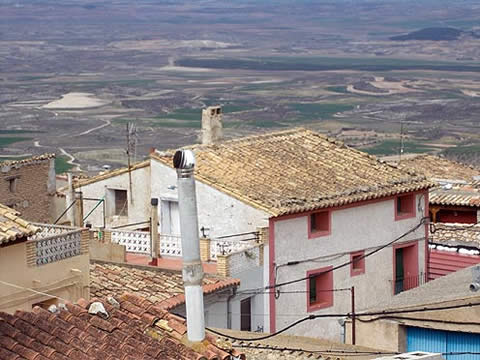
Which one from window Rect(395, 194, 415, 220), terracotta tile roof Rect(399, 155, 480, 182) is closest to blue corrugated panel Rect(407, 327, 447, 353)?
window Rect(395, 194, 415, 220)

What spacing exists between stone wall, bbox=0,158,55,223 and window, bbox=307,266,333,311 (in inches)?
346

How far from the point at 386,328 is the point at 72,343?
723cm

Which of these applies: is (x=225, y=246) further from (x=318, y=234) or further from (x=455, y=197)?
(x=455, y=197)

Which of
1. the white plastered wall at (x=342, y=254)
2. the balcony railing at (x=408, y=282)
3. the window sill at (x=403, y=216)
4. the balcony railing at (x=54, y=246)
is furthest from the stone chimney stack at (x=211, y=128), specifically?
the balcony railing at (x=54, y=246)

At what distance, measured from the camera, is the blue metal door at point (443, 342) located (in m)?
19.2

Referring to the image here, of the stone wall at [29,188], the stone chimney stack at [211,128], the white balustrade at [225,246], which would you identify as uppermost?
the stone chimney stack at [211,128]

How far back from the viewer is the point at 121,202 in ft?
104

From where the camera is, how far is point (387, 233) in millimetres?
30094

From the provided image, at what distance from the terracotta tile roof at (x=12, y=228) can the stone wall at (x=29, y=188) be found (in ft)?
56.4

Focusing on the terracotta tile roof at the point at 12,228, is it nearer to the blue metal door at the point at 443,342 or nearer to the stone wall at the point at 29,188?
the blue metal door at the point at 443,342

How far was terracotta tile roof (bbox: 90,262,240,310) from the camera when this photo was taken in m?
22.7

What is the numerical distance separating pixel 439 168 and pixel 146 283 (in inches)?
706

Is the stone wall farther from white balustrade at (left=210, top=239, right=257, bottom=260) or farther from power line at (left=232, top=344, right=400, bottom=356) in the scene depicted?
power line at (left=232, top=344, right=400, bottom=356)

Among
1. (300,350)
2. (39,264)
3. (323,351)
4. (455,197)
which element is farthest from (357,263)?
(39,264)
